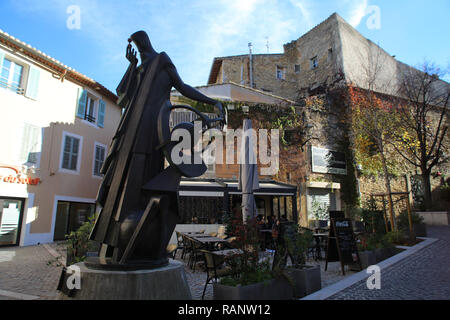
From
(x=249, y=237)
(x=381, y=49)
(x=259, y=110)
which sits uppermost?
(x=381, y=49)

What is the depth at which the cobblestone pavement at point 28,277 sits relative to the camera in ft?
15.2

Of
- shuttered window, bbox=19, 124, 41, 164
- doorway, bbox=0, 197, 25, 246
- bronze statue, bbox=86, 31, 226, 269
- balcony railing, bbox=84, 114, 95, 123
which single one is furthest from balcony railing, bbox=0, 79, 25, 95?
bronze statue, bbox=86, 31, 226, 269

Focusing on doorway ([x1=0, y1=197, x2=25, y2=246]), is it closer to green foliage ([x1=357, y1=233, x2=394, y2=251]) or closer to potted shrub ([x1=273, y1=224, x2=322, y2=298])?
potted shrub ([x1=273, y1=224, x2=322, y2=298])

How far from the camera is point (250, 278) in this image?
12.5ft

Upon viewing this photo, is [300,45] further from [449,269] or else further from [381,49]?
[449,269]

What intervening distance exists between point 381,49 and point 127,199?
29403mm

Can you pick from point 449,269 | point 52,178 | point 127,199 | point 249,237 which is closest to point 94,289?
point 127,199

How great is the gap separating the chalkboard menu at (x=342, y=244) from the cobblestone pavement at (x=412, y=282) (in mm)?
680

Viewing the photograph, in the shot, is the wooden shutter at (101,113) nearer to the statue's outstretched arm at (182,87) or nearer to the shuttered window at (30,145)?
the shuttered window at (30,145)

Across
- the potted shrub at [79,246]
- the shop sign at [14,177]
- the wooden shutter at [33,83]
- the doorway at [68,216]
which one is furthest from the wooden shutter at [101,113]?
the potted shrub at [79,246]

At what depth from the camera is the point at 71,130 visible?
14.4 m

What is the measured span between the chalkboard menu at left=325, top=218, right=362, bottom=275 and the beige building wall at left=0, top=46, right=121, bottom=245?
1200 cm

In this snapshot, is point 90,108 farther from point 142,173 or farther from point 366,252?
point 366,252

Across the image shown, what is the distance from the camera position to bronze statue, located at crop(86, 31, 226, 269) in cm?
342
